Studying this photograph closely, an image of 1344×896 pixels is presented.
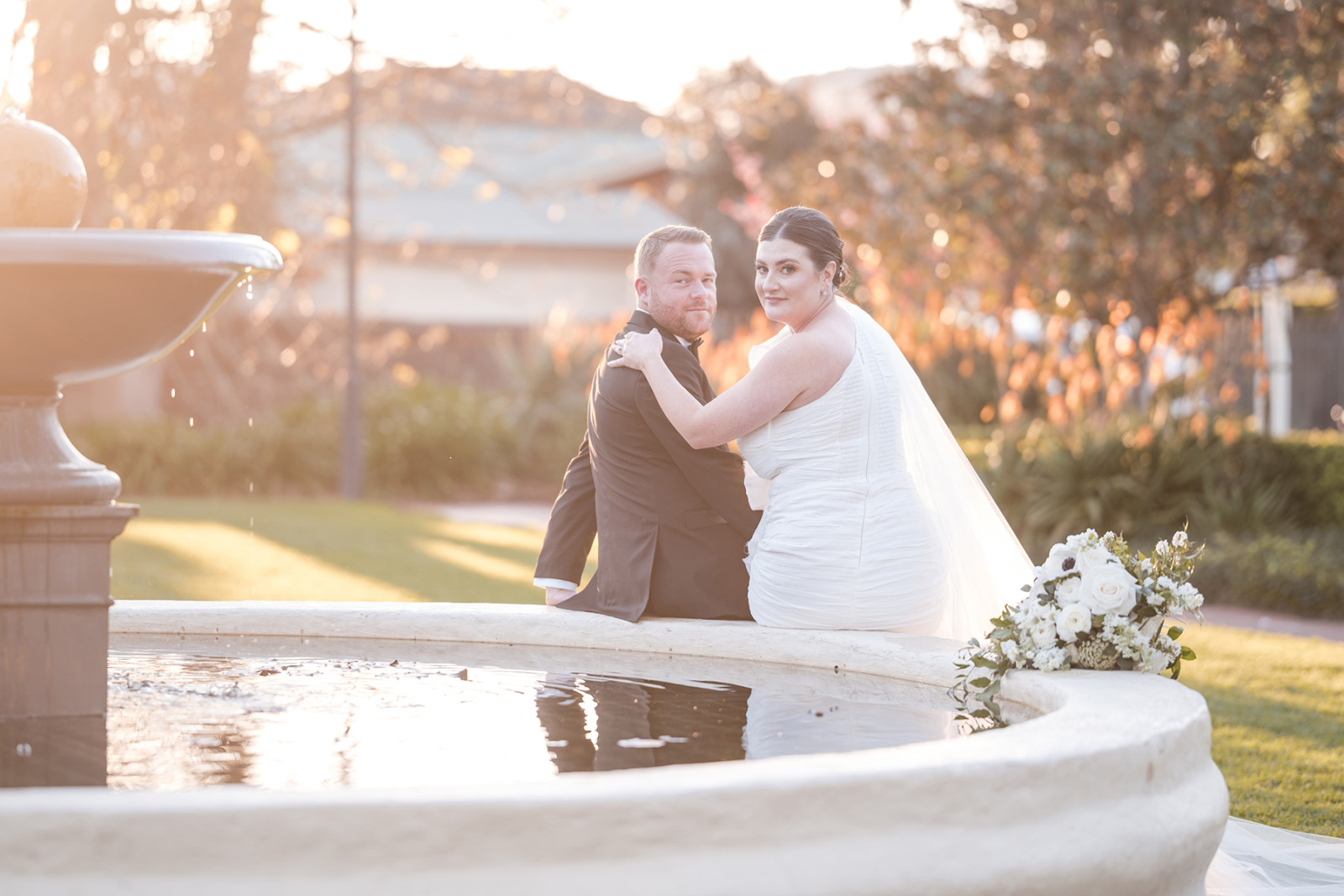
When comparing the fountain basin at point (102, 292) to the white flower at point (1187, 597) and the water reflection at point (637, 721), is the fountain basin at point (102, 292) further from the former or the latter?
the white flower at point (1187, 597)

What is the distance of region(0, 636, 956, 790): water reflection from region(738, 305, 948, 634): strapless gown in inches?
10.5

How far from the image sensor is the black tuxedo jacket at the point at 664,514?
4.99 m

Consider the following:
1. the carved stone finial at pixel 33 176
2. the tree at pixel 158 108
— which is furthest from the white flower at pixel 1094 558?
the tree at pixel 158 108

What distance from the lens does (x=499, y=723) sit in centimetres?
398

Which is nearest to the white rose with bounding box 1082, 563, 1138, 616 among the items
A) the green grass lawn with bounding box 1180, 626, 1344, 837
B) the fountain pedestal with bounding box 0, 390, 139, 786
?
the green grass lawn with bounding box 1180, 626, 1344, 837

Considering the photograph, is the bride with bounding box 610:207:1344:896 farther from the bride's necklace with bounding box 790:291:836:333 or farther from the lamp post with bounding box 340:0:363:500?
the lamp post with bounding box 340:0:363:500

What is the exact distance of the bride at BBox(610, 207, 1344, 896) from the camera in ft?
15.5

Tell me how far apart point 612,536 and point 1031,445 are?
9561mm

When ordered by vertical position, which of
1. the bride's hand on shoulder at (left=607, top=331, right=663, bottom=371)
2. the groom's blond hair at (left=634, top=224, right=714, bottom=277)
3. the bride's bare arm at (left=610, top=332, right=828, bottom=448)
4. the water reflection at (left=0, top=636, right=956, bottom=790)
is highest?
Result: the groom's blond hair at (left=634, top=224, right=714, bottom=277)

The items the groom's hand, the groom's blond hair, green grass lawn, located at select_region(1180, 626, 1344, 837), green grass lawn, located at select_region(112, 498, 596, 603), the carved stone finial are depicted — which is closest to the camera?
the carved stone finial

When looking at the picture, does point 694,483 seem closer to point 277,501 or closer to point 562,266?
point 277,501

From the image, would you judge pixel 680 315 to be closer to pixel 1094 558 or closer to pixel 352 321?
pixel 1094 558

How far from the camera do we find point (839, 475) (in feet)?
15.7

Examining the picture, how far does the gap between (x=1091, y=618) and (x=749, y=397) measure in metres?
1.36
